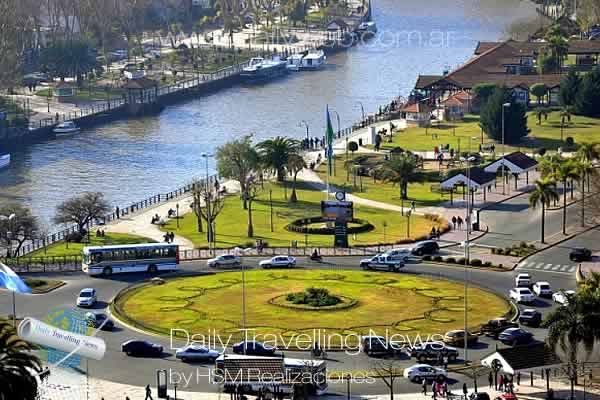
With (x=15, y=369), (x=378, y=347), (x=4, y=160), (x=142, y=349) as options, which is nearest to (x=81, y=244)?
(x=142, y=349)

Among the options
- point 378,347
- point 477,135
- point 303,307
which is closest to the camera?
point 378,347

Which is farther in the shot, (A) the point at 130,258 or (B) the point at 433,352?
(A) the point at 130,258

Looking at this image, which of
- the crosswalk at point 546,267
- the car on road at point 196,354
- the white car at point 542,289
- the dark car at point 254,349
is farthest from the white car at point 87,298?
the crosswalk at point 546,267

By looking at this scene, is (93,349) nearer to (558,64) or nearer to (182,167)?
(182,167)

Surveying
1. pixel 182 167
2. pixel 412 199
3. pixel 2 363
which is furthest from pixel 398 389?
pixel 182 167

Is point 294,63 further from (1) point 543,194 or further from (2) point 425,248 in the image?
(2) point 425,248

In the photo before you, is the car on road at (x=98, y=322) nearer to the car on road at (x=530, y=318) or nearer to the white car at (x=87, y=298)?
the white car at (x=87, y=298)
